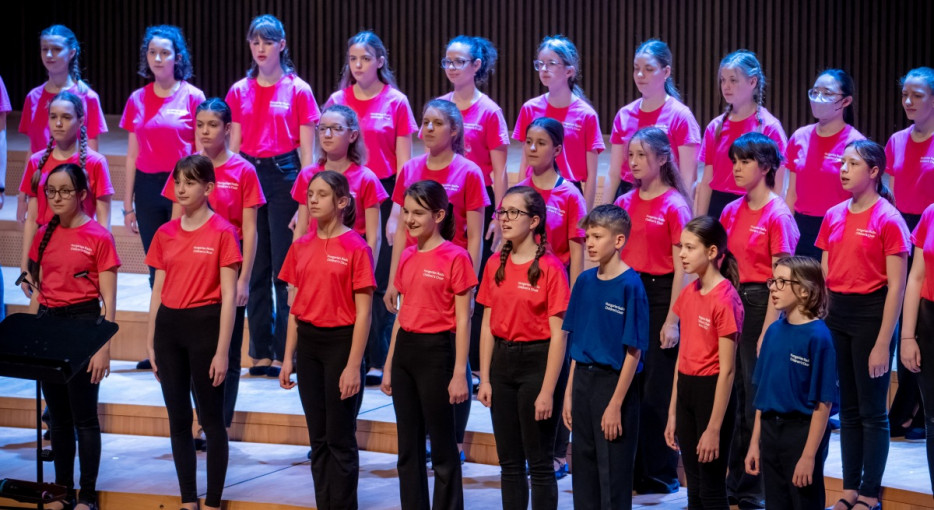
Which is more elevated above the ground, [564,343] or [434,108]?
[434,108]

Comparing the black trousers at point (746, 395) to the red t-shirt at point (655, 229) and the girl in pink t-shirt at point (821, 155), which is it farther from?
the girl in pink t-shirt at point (821, 155)

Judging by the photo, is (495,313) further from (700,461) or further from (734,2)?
(734,2)

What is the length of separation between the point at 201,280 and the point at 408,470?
96 cm

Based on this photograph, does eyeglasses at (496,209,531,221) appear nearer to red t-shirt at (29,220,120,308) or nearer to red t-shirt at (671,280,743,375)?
red t-shirt at (671,280,743,375)

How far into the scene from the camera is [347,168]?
4.63 meters

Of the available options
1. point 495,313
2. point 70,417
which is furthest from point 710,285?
point 70,417

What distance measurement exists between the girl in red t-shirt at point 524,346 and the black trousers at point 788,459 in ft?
2.19

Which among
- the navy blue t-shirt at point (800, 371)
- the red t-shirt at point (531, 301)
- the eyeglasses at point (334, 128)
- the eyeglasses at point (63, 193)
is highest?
the eyeglasses at point (334, 128)

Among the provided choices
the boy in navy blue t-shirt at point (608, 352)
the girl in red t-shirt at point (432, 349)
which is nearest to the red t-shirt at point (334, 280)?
the girl in red t-shirt at point (432, 349)

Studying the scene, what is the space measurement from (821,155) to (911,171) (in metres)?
0.36

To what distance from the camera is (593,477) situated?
3.82 metres

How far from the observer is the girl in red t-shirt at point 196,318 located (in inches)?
163

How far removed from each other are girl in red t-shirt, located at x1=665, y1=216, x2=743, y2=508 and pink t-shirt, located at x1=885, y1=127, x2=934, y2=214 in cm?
120

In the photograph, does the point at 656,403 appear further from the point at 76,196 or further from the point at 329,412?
the point at 76,196
